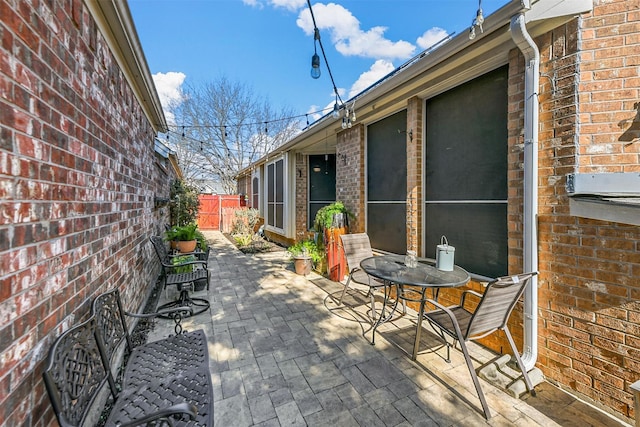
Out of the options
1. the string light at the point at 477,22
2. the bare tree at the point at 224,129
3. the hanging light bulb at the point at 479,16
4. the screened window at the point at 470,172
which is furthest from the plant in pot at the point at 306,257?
the bare tree at the point at 224,129

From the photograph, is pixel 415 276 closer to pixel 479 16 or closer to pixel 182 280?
pixel 479 16

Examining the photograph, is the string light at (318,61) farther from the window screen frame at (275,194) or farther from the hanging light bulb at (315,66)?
the window screen frame at (275,194)

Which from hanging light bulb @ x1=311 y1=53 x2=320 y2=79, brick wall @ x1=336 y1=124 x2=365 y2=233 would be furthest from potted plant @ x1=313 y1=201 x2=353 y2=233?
hanging light bulb @ x1=311 y1=53 x2=320 y2=79

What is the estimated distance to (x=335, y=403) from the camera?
206 centimetres

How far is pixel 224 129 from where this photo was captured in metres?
16.9

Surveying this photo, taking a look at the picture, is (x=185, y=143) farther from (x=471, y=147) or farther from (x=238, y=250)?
(x=471, y=147)

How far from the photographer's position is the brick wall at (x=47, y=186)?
0.97m

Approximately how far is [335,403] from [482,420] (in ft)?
3.52

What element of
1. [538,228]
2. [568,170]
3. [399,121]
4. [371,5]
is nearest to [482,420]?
[538,228]

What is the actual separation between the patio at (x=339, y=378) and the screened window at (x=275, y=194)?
5.16 m

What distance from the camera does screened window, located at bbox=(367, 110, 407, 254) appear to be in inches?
163

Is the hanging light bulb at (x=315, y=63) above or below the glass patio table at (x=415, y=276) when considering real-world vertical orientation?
above

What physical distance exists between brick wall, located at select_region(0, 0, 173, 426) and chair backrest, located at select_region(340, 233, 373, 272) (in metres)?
2.80

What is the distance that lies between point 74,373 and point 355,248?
10.9 ft
